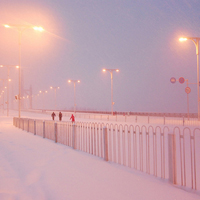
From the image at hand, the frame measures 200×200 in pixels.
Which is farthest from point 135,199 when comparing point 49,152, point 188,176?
point 49,152

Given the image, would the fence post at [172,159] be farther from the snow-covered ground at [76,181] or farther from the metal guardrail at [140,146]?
the snow-covered ground at [76,181]

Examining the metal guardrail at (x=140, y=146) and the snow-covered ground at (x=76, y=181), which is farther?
the metal guardrail at (x=140, y=146)

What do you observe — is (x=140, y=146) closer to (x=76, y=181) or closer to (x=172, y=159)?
(x=172, y=159)

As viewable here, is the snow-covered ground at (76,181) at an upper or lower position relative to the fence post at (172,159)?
lower

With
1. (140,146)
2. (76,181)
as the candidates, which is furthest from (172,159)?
(140,146)

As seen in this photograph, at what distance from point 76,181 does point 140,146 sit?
5768 mm

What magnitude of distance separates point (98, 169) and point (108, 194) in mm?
2059

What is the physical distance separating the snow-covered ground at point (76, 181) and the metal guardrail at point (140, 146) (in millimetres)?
525

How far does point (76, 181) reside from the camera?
5.93 metres

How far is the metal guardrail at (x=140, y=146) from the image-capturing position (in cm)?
585

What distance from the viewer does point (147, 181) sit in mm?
6008

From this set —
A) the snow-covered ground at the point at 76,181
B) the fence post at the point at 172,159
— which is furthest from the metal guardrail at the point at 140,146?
the snow-covered ground at the point at 76,181

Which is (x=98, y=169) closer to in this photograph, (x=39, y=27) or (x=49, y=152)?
(x=49, y=152)

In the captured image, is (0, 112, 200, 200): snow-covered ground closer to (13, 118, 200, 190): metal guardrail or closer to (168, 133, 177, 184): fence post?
(168, 133, 177, 184): fence post
